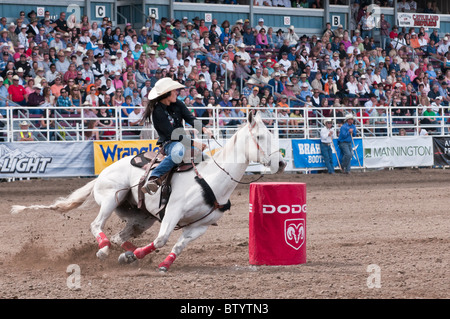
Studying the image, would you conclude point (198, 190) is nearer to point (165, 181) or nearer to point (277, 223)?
point (165, 181)

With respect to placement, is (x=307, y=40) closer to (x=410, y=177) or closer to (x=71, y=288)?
(x=410, y=177)

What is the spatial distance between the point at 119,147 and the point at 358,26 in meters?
17.0

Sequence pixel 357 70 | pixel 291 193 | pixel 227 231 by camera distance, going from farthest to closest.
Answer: pixel 357 70
pixel 227 231
pixel 291 193

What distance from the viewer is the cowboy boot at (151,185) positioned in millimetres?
8664

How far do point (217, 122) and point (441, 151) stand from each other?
31.2 feet

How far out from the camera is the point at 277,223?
891cm

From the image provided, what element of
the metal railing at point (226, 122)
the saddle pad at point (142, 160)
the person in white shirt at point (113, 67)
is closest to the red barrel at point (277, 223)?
the saddle pad at point (142, 160)

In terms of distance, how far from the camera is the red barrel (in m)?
8.89

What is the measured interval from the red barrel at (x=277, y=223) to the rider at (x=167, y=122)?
105cm

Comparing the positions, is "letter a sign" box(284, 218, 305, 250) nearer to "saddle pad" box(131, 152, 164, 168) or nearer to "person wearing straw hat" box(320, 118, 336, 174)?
"saddle pad" box(131, 152, 164, 168)

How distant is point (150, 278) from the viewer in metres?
8.16

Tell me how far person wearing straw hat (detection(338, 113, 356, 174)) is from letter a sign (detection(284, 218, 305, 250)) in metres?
14.4

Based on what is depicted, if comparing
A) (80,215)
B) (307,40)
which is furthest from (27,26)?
(307,40)
